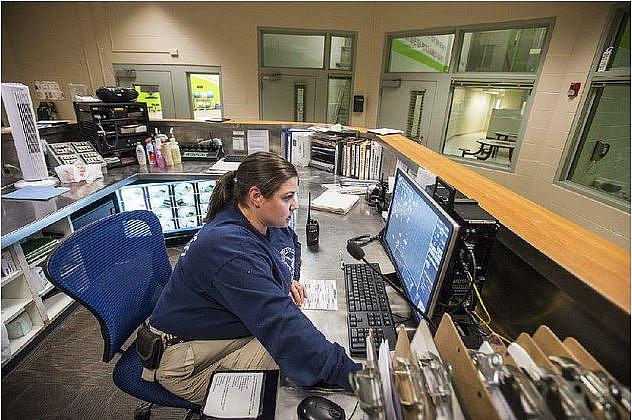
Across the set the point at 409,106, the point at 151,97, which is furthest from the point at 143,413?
the point at 151,97

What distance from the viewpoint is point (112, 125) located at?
2564mm

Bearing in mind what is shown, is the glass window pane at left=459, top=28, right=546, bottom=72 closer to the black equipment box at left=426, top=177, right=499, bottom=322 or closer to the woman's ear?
the black equipment box at left=426, top=177, right=499, bottom=322

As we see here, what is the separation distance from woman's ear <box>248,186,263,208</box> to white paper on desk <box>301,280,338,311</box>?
1.34 ft

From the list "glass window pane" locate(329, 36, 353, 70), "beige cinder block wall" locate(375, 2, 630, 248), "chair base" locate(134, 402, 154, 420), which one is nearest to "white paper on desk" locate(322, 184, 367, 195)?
"chair base" locate(134, 402, 154, 420)

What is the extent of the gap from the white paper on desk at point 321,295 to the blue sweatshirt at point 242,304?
0.47 ft

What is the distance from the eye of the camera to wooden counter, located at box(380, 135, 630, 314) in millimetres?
607

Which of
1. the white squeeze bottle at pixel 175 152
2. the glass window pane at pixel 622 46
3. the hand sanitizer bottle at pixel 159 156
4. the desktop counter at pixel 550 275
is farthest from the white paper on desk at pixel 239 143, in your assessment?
the glass window pane at pixel 622 46

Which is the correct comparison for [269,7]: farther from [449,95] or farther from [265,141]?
[449,95]

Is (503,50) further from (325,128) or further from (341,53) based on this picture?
(325,128)

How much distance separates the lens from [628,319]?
0.52m

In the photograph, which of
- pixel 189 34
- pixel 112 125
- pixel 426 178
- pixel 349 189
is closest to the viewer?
pixel 426 178

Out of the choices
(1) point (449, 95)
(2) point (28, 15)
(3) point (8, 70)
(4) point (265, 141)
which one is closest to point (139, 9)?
(2) point (28, 15)

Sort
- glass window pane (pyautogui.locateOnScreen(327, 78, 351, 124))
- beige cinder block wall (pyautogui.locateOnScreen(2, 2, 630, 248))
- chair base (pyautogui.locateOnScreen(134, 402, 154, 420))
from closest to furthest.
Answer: chair base (pyautogui.locateOnScreen(134, 402, 154, 420)) < beige cinder block wall (pyautogui.locateOnScreen(2, 2, 630, 248)) < glass window pane (pyautogui.locateOnScreen(327, 78, 351, 124))

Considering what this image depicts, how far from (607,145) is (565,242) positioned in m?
3.12
